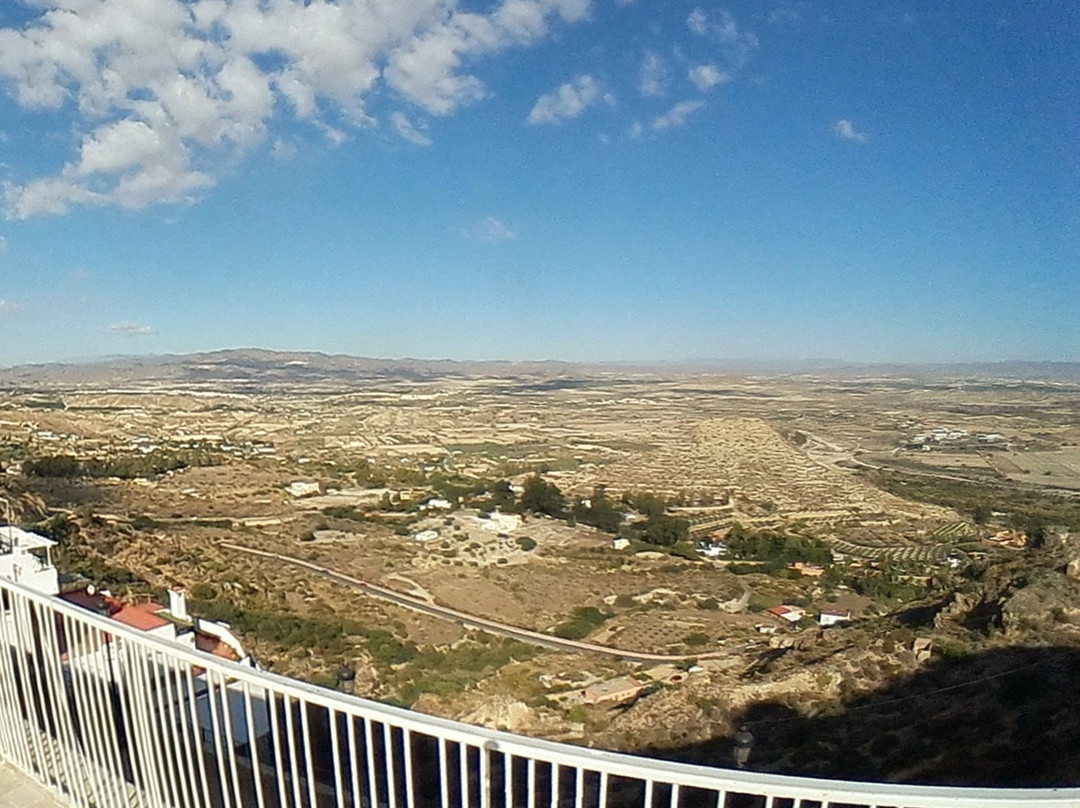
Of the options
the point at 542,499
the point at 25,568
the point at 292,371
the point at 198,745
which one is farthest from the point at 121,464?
the point at 292,371

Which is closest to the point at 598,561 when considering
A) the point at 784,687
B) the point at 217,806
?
the point at 784,687

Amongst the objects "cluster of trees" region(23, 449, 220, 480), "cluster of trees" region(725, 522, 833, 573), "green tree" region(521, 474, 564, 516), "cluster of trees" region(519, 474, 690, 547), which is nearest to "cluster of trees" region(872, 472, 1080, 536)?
"cluster of trees" region(725, 522, 833, 573)

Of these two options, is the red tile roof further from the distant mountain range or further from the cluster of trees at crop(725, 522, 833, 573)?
the distant mountain range

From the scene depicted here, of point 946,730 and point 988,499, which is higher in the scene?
point 946,730

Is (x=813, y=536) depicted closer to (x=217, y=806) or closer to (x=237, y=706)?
(x=237, y=706)

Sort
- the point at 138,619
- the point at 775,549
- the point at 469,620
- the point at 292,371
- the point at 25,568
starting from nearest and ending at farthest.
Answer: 1. the point at 25,568
2. the point at 138,619
3. the point at 469,620
4. the point at 775,549
5. the point at 292,371

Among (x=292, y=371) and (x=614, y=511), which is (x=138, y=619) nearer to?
(x=614, y=511)

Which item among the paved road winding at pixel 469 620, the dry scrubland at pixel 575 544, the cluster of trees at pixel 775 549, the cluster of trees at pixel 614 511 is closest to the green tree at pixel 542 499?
the cluster of trees at pixel 614 511
